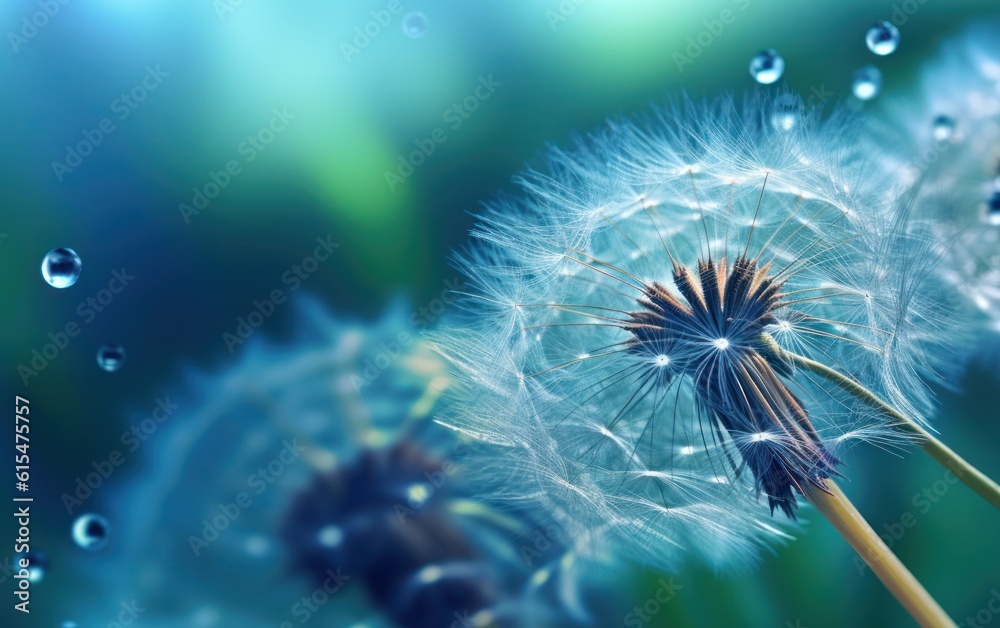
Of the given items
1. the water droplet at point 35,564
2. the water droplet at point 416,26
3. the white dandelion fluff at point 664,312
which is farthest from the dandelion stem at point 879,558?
the water droplet at point 35,564

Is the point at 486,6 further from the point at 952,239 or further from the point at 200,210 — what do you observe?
the point at 952,239

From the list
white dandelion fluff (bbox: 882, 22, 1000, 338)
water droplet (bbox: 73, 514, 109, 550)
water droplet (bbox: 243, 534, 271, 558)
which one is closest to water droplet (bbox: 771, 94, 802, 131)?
white dandelion fluff (bbox: 882, 22, 1000, 338)

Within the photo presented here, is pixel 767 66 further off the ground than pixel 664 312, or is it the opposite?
pixel 767 66

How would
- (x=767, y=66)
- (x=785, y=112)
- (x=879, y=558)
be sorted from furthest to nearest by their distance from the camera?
(x=767, y=66) < (x=785, y=112) < (x=879, y=558)

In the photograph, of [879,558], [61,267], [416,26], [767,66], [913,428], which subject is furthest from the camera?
[416,26]

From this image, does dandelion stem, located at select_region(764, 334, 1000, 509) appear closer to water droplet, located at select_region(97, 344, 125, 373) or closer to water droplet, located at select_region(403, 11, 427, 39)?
water droplet, located at select_region(403, 11, 427, 39)

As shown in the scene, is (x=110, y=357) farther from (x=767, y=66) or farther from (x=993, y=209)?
(x=993, y=209)

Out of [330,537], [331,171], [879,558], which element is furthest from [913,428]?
[331,171]

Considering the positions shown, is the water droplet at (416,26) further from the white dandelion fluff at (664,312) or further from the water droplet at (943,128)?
the water droplet at (943,128)
